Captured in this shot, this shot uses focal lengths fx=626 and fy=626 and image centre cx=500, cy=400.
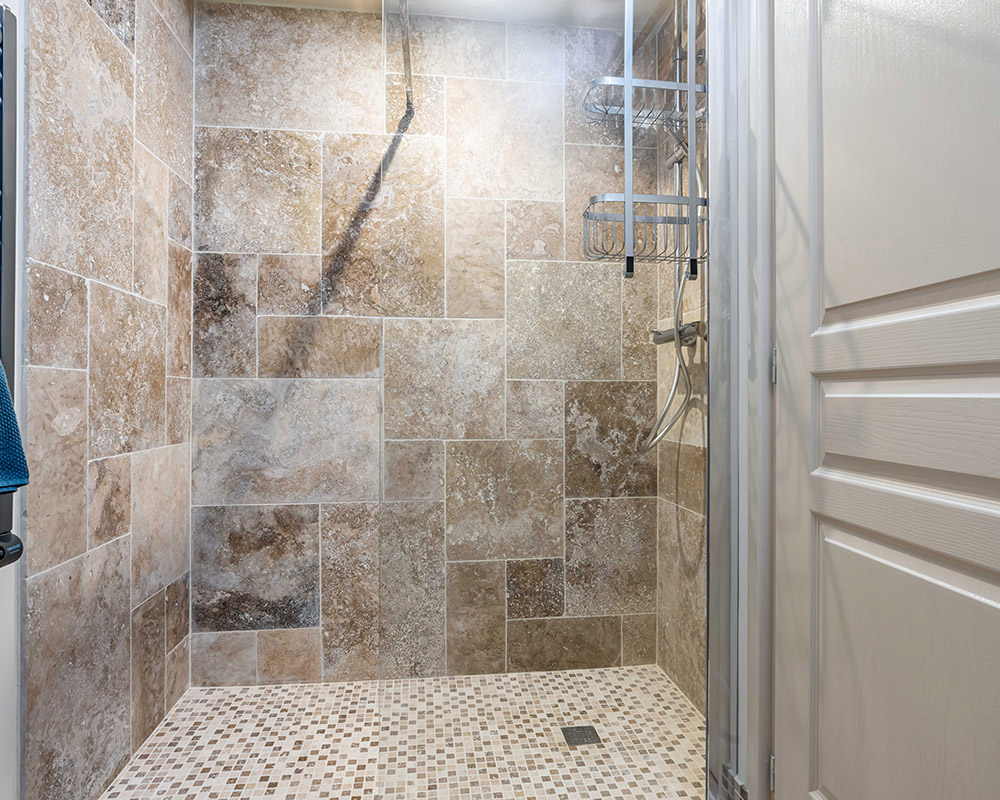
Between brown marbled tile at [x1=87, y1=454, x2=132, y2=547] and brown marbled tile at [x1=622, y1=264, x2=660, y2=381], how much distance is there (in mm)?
1293

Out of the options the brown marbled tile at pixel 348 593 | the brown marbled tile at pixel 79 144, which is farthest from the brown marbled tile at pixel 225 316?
the brown marbled tile at pixel 348 593

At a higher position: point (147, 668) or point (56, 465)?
point (56, 465)

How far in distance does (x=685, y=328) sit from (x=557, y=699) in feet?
2.77

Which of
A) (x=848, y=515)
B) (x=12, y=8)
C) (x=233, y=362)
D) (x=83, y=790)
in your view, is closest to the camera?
(x=848, y=515)

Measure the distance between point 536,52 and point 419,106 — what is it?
10.9 inches

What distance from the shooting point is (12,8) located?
120 cm

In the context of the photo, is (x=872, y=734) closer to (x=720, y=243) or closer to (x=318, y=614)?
(x=720, y=243)

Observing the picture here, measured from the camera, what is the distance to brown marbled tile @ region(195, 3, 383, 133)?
2113 mm

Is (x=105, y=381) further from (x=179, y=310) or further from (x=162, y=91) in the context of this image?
(x=162, y=91)

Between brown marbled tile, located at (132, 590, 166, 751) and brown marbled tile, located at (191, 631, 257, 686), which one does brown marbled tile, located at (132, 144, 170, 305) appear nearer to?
brown marbled tile, located at (132, 590, 166, 751)

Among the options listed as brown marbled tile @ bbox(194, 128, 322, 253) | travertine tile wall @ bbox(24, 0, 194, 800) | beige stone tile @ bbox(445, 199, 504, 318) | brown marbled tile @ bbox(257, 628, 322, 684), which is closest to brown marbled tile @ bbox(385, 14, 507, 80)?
beige stone tile @ bbox(445, 199, 504, 318)

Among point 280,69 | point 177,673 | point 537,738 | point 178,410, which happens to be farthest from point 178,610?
point 280,69

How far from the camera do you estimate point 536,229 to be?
132cm

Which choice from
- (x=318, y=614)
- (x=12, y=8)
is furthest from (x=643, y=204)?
(x=318, y=614)
